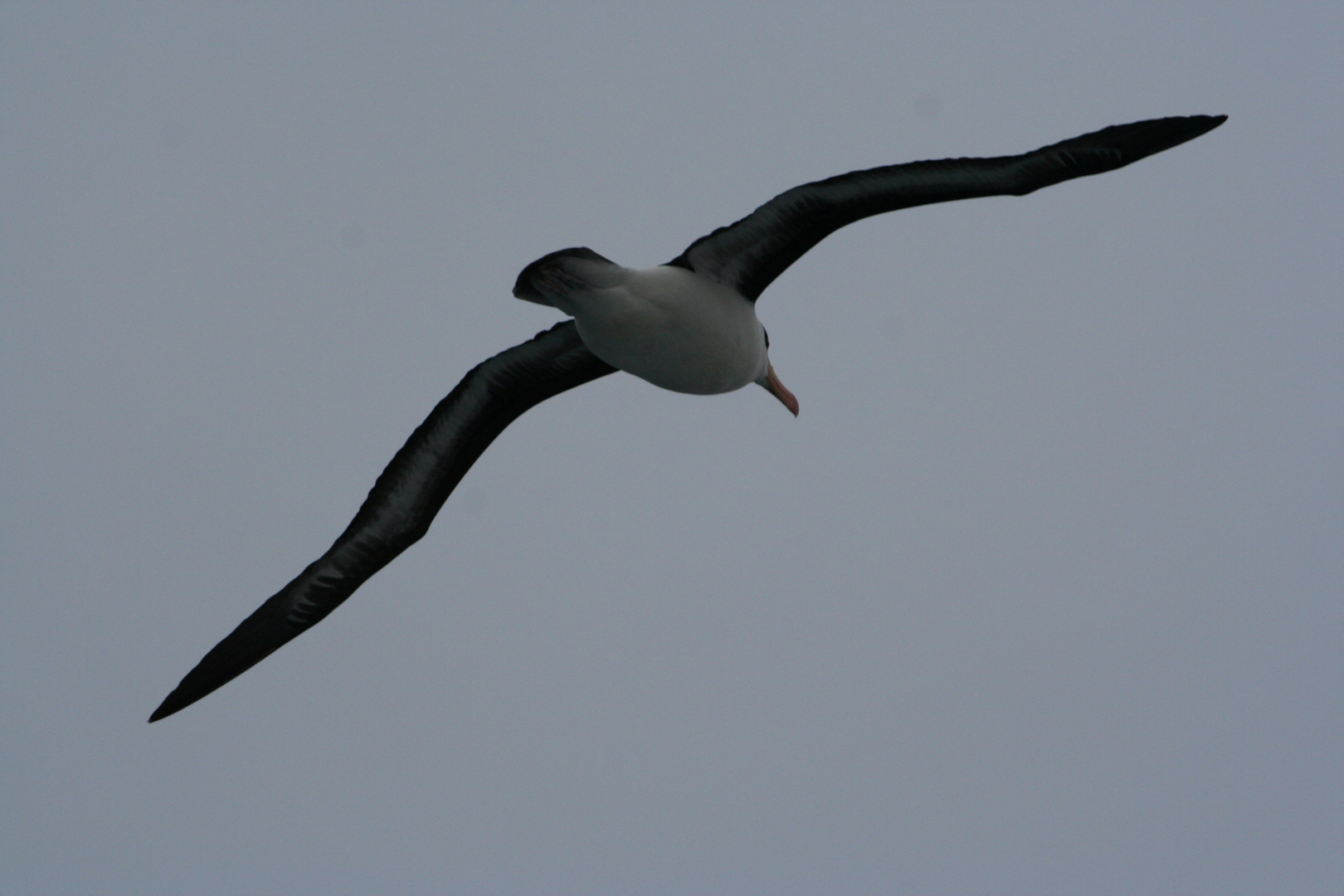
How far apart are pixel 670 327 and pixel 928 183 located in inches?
72.1

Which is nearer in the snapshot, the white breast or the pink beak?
the white breast

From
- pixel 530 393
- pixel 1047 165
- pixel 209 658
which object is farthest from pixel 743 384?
pixel 209 658

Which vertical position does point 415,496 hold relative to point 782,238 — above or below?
below

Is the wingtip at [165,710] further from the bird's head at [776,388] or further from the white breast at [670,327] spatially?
the bird's head at [776,388]

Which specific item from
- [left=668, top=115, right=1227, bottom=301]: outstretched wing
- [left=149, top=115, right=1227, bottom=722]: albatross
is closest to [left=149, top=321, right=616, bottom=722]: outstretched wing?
[left=149, top=115, right=1227, bottom=722]: albatross

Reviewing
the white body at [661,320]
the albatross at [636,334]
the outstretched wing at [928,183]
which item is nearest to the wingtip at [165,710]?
the albatross at [636,334]

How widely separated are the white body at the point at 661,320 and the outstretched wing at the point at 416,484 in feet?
2.85

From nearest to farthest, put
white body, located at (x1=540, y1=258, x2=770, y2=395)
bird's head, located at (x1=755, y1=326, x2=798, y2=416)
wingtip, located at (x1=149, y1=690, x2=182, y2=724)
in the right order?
white body, located at (x1=540, y1=258, x2=770, y2=395), wingtip, located at (x1=149, y1=690, x2=182, y2=724), bird's head, located at (x1=755, y1=326, x2=798, y2=416)

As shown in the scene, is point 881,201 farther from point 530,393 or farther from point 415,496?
point 415,496

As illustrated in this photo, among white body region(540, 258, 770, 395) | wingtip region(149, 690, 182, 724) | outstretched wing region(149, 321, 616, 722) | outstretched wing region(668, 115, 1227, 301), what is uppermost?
outstretched wing region(668, 115, 1227, 301)

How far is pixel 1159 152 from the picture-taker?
8.74 m

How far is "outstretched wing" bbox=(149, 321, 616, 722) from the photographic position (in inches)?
419

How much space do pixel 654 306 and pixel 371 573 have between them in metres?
3.19

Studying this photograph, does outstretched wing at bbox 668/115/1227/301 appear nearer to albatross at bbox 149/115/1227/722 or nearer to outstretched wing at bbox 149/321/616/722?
albatross at bbox 149/115/1227/722
